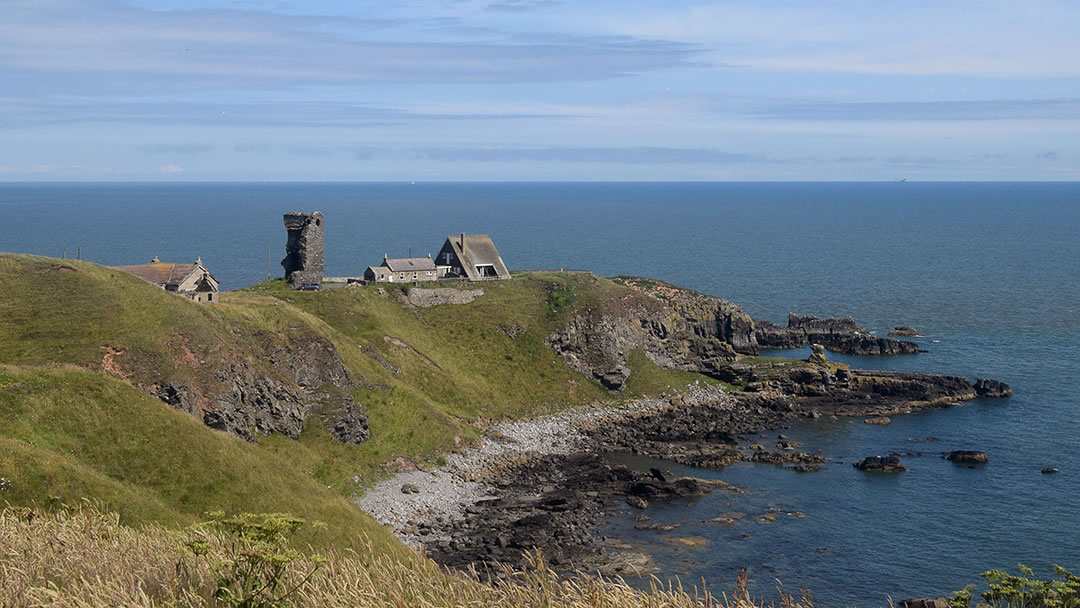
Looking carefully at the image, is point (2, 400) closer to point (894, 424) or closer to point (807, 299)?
point (894, 424)

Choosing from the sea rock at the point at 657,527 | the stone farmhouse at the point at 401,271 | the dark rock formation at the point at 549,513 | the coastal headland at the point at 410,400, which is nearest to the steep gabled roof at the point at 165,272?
the coastal headland at the point at 410,400

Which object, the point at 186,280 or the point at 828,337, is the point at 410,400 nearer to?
the point at 186,280

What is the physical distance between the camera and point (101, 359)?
68.4 m

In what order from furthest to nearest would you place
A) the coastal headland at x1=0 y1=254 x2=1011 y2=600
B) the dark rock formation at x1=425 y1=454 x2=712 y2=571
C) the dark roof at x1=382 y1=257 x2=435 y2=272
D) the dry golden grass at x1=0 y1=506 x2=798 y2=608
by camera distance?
the dark roof at x1=382 y1=257 x2=435 y2=272 < the dark rock formation at x1=425 y1=454 x2=712 y2=571 < the coastal headland at x1=0 y1=254 x2=1011 y2=600 < the dry golden grass at x1=0 y1=506 x2=798 y2=608

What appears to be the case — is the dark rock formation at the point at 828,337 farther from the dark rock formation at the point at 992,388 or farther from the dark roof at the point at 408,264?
the dark roof at the point at 408,264

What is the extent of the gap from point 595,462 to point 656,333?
35.9 meters

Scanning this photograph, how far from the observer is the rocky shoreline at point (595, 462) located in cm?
6619

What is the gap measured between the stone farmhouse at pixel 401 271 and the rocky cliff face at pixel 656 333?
Result: 18242 millimetres

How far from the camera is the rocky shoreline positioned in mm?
66188

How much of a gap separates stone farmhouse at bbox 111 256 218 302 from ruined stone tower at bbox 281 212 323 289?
16.8 m

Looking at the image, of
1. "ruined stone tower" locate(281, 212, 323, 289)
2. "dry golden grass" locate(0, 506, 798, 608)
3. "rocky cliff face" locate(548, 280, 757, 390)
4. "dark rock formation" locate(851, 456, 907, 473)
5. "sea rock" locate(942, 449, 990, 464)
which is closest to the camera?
"dry golden grass" locate(0, 506, 798, 608)

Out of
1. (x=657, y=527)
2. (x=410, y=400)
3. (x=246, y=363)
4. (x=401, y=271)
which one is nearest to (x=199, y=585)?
(x=657, y=527)

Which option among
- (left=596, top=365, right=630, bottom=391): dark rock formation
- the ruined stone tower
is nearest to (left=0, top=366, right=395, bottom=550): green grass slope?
the ruined stone tower

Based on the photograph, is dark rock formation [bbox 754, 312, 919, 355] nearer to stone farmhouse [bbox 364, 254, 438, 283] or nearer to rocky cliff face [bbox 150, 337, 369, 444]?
stone farmhouse [bbox 364, 254, 438, 283]
